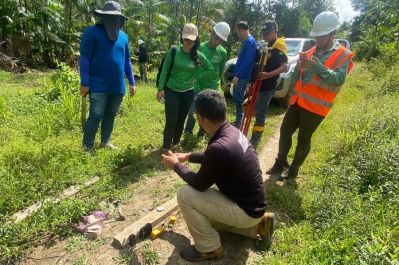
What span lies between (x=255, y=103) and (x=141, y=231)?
2848mm

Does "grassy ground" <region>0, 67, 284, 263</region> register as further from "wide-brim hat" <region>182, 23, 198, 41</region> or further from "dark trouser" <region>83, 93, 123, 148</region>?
"wide-brim hat" <region>182, 23, 198, 41</region>

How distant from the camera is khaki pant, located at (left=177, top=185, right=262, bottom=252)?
103 inches

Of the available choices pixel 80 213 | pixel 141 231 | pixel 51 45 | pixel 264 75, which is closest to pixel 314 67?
pixel 264 75

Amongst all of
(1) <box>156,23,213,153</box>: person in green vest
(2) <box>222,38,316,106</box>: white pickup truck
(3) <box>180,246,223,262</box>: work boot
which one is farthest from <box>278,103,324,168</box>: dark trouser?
(2) <box>222,38,316,106</box>: white pickup truck

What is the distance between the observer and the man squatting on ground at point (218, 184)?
2438 millimetres

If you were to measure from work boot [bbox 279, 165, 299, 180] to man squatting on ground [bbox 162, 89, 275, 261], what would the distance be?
157cm

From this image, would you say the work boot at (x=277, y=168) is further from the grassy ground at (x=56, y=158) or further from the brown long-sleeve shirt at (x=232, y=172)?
the brown long-sleeve shirt at (x=232, y=172)

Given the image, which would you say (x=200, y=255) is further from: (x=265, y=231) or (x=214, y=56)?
(x=214, y=56)

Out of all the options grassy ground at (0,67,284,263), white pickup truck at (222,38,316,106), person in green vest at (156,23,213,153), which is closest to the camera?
grassy ground at (0,67,284,263)

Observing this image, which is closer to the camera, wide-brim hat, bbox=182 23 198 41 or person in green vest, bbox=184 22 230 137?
wide-brim hat, bbox=182 23 198 41

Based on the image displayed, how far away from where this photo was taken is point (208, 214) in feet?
8.73

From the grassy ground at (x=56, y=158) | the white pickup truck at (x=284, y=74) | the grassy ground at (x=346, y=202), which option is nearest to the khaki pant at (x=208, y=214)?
the grassy ground at (x=346, y=202)

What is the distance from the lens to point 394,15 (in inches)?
384

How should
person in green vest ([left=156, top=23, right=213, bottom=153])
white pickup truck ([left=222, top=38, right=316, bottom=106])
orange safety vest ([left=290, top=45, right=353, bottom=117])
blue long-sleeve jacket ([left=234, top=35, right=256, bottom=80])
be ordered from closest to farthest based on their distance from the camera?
orange safety vest ([left=290, top=45, right=353, bottom=117])
person in green vest ([left=156, top=23, right=213, bottom=153])
blue long-sleeve jacket ([left=234, top=35, right=256, bottom=80])
white pickup truck ([left=222, top=38, right=316, bottom=106])
